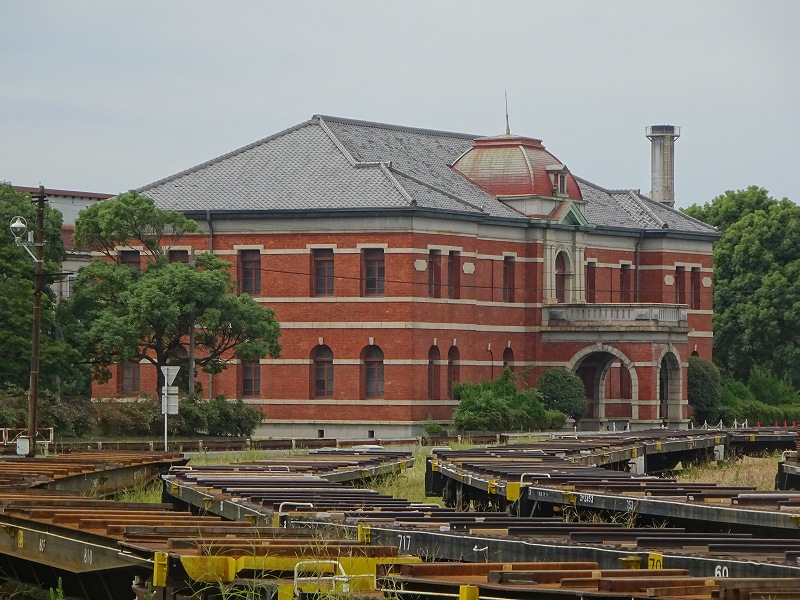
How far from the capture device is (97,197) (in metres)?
108

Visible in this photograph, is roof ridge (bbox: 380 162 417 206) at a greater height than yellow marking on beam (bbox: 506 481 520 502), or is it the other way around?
roof ridge (bbox: 380 162 417 206)

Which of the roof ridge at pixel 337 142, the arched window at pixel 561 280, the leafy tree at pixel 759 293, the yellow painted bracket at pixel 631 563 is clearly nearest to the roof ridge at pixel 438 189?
the roof ridge at pixel 337 142

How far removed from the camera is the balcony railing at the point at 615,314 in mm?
72938

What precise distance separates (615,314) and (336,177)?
12987 mm

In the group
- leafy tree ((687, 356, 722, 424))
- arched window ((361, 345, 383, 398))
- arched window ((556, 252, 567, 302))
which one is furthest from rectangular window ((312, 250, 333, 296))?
leafy tree ((687, 356, 722, 424))

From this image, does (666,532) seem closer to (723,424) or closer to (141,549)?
(141,549)

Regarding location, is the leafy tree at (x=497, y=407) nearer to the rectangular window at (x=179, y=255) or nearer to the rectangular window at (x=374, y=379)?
the rectangular window at (x=374, y=379)

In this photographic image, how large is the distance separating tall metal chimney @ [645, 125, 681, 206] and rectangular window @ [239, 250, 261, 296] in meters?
32.3

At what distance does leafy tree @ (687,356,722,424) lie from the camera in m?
78.9

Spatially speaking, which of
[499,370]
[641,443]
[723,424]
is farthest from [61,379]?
[723,424]

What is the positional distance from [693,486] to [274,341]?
33.5m

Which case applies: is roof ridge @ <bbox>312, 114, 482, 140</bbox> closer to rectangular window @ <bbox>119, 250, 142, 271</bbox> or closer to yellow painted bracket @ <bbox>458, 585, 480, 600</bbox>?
rectangular window @ <bbox>119, 250, 142, 271</bbox>

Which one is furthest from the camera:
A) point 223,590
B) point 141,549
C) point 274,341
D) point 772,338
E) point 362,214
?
point 772,338

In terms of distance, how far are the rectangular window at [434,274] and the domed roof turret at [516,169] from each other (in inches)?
300
